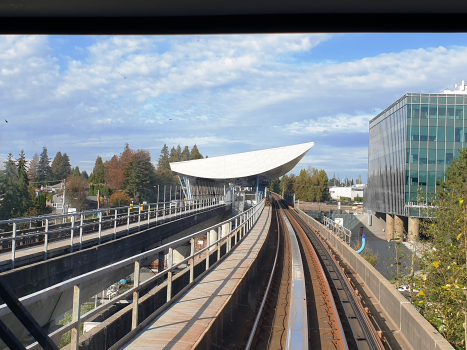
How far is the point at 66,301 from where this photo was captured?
8883mm

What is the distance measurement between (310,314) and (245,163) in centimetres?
4822

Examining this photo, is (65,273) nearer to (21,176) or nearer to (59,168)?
(21,176)

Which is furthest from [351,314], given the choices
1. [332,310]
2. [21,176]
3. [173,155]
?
[173,155]

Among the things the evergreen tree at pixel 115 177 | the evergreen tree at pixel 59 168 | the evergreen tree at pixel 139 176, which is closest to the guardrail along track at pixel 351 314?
the evergreen tree at pixel 59 168

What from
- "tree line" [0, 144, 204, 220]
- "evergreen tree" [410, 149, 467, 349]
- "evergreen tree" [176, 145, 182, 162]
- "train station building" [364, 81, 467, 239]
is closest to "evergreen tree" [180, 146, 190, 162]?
"evergreen tree" [176, 145, 182, 162]

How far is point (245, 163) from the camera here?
193ft

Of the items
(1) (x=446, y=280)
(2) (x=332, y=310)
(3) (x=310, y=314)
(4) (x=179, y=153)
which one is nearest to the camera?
(1) (x=446, y=280)

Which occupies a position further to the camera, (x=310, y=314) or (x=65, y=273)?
(x=65, y=273)

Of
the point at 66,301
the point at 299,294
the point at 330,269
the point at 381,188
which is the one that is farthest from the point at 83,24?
the point at 381,188

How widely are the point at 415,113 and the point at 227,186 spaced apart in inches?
2041

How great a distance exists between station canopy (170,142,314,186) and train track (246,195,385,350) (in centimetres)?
3995

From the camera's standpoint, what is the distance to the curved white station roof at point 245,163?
188ft

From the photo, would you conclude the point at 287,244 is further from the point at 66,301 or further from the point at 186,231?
the point at 66,301

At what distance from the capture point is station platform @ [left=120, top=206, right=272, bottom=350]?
491 centimetres
